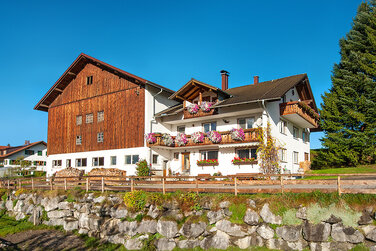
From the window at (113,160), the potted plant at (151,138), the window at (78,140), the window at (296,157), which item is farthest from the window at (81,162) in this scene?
the window at (296,157)

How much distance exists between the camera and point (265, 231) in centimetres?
1320

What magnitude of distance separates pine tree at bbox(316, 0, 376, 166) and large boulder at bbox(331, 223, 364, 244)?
66.4 ft

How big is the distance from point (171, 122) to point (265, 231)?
63.0ft

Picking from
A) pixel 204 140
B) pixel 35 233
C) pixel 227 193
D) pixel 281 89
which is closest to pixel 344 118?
pixel 281 89

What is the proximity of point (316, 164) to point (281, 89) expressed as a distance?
1175cm

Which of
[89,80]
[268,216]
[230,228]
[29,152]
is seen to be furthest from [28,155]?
[268,216]

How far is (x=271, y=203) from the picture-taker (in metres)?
13.6

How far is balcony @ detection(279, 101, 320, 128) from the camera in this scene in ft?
90.3

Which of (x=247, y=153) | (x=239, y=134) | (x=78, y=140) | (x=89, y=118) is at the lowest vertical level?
(x=247, y=153)

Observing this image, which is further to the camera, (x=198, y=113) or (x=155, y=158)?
(x=155, y=158)

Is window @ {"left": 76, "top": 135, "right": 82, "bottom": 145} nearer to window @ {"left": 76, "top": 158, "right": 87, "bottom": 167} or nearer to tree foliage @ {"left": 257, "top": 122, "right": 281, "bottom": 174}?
window @ {"left": 76, "top": 158, "right": 87, "bottom": 167}

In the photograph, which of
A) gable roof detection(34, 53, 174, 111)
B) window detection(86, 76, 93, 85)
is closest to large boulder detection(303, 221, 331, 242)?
gable roof detection(34, 53, 174, 111)

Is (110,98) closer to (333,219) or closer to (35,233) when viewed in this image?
(35,233)

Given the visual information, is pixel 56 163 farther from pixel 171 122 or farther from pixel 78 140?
pixel 171 122
